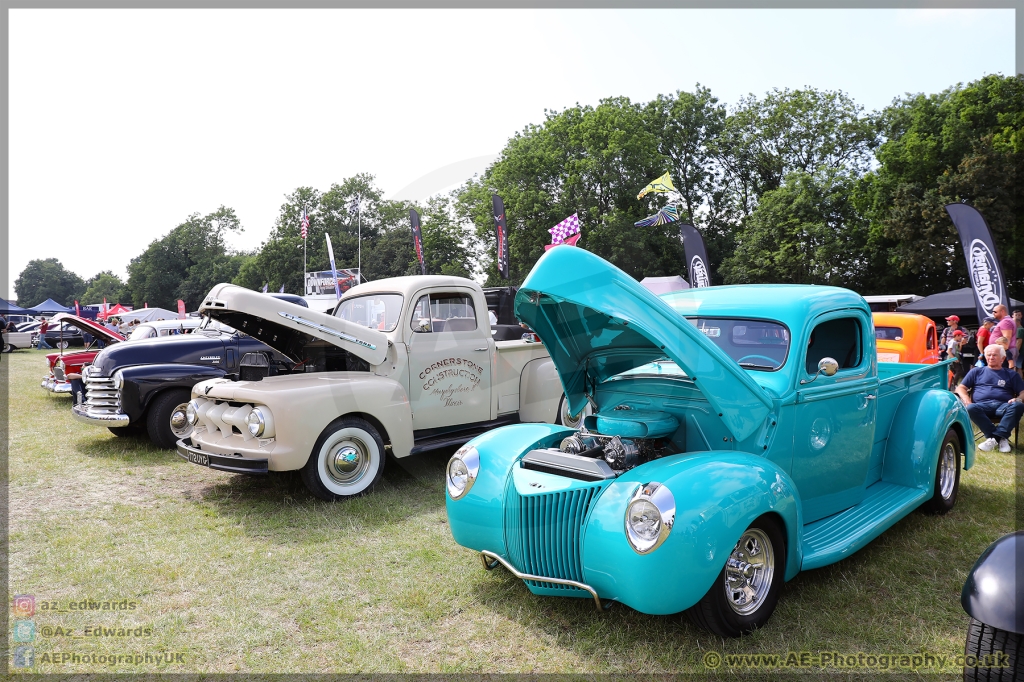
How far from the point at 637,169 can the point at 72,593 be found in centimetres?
3355

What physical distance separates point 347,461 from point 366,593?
82.2 inches

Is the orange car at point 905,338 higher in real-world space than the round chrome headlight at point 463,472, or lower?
higher

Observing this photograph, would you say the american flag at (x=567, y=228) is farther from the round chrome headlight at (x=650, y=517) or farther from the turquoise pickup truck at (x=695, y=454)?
the round chrome headlight at (x=650, y=517)

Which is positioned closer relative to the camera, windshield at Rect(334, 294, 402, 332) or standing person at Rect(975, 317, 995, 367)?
windshield at Rect(334, 294, 402, 332)

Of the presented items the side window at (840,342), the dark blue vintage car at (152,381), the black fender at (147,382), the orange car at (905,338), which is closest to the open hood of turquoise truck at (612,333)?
the side window at (840,342)

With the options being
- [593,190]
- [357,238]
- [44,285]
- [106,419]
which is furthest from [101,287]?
[106,419]

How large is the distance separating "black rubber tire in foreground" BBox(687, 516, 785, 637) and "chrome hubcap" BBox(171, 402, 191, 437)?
22.5ft

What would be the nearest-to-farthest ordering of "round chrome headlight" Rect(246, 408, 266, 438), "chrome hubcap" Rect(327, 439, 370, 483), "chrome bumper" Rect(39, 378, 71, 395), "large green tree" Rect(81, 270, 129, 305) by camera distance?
"round chrome headlight" Rect(246, 408, 266, 438) < "chrome hubcap" Rect(327, 439, 370, 483) < "chrome bumper" Rect(39, 378, 71, 395) < "large green tree" Rect(81, 270, 129, 305)

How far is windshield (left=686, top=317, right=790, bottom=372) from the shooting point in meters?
4.07

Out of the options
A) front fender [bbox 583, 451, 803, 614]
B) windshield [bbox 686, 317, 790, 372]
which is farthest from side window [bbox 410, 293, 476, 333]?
front fender [bbox 583, 451, 803, 614]

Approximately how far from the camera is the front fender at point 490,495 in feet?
12.0

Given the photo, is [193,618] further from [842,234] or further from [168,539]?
[842,234]

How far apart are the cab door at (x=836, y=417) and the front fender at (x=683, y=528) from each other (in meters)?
0.79

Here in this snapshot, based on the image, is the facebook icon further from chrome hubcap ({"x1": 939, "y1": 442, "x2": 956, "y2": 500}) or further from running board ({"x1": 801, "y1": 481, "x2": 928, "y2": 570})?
chrome hubcap ({"x1": 939, "y1": 442, "x2": 956, "y2": 500})
